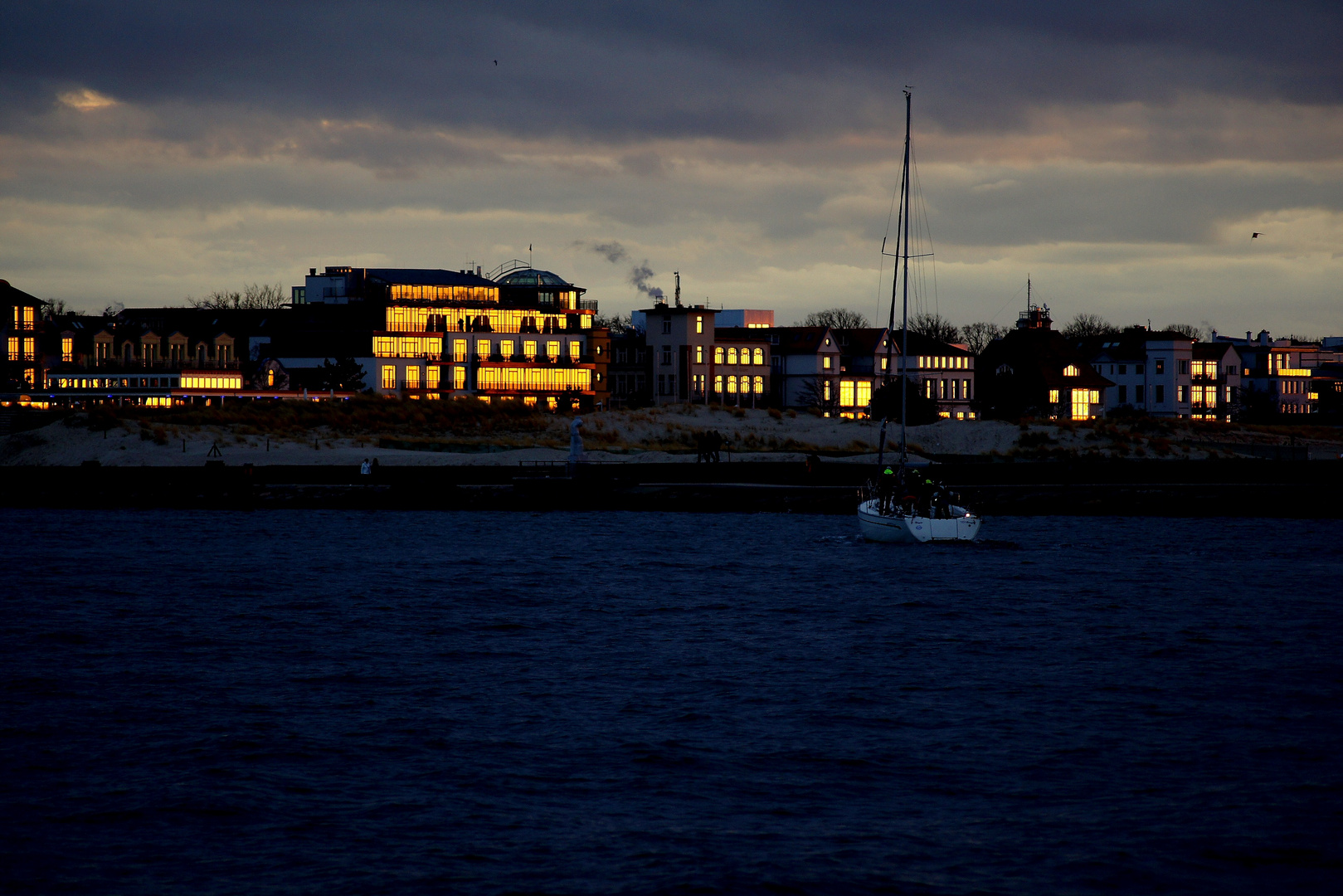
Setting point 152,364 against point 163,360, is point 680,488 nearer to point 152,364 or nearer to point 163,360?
point 152,364

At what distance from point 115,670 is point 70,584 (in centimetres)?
1497

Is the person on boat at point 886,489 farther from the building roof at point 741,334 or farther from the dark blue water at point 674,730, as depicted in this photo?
the building roof at point 741,334

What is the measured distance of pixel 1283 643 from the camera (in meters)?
32.7

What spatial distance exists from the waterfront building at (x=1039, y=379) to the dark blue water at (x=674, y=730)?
88.5 m

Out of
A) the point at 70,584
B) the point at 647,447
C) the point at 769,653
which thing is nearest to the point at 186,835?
the point at 769,653

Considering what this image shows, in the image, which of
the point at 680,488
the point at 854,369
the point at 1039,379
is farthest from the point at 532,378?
the point at 680,488

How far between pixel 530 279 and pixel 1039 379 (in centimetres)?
4920

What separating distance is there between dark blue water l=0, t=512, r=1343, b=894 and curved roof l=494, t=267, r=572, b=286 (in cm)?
9719

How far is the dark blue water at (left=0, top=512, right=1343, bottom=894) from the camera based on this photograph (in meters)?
18.2

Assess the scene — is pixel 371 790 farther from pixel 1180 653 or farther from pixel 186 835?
pixel 1180 653

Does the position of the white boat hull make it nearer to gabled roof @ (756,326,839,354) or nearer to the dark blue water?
the dark blue water

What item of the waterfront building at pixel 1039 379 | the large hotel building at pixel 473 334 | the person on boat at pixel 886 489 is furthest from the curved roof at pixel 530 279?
the person on boat at pixel 886 489

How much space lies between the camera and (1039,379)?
134875 mm

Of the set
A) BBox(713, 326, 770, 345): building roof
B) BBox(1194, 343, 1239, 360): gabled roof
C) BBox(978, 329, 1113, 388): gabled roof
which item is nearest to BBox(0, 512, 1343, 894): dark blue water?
BBox(978, 329, 1113, 388): gabled roof
